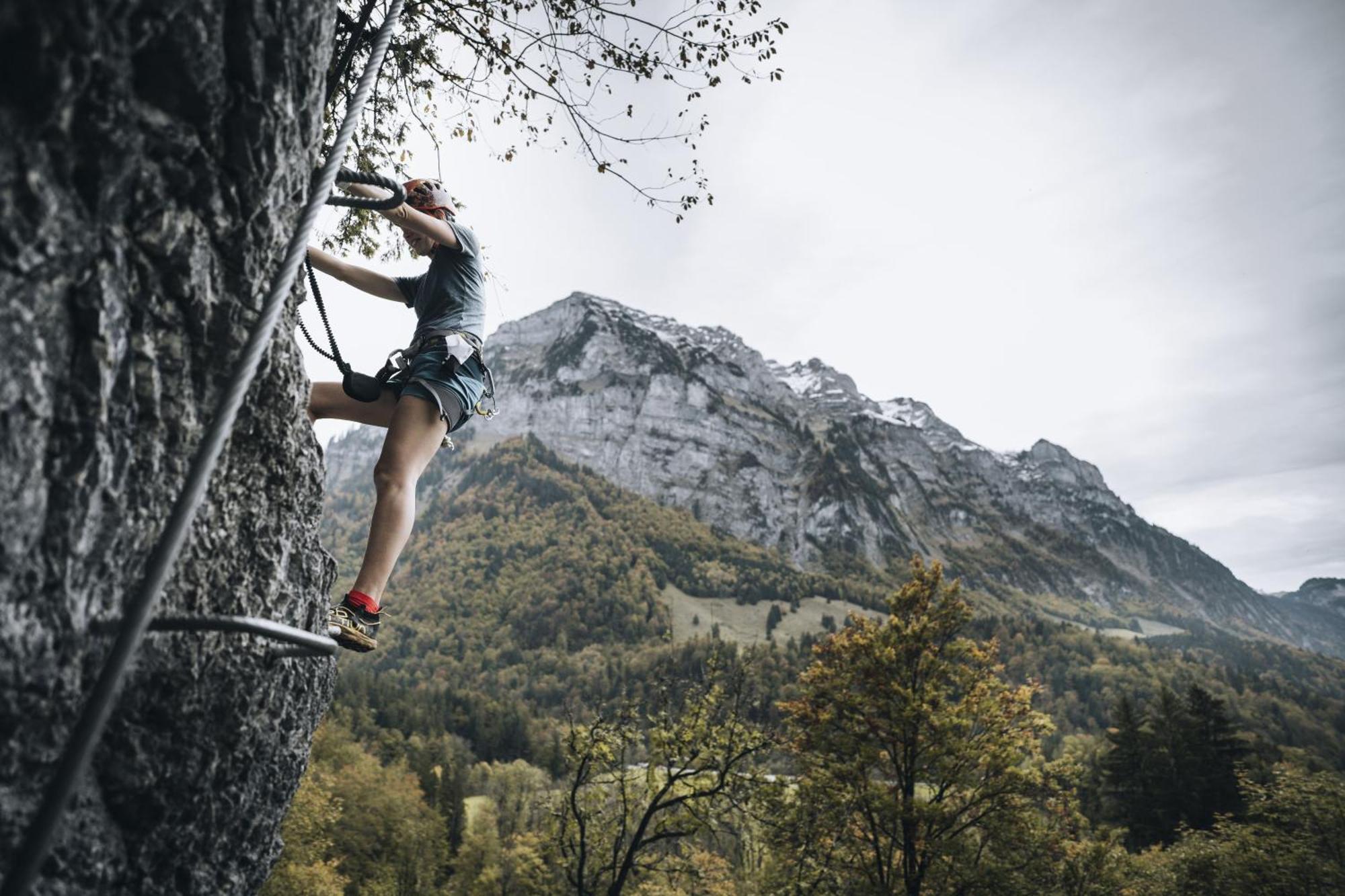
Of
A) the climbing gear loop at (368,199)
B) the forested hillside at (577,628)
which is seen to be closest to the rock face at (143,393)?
Answer: the climbing gear loop at (368,199)

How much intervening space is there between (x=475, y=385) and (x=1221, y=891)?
19.3m

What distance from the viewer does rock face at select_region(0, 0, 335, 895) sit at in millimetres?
1015

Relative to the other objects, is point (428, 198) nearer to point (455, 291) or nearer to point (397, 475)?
point (455, 291)

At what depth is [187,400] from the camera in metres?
1.43

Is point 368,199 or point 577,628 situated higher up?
point 368,199

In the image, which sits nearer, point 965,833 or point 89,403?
point 89,403

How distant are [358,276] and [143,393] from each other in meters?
2.11

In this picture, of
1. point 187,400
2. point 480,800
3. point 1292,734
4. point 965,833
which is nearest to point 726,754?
point 965,833

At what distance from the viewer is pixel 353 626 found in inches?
99.8

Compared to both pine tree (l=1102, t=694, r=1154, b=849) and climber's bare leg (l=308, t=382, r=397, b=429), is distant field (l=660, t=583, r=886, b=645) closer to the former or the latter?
pine tree (l=1102, t=694, r=1154, b=849)

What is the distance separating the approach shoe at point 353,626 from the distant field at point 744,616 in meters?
124

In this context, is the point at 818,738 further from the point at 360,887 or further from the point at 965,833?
the point at 360,887

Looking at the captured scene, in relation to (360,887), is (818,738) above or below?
above

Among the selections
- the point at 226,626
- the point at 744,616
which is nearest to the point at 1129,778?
the point at 226,626
